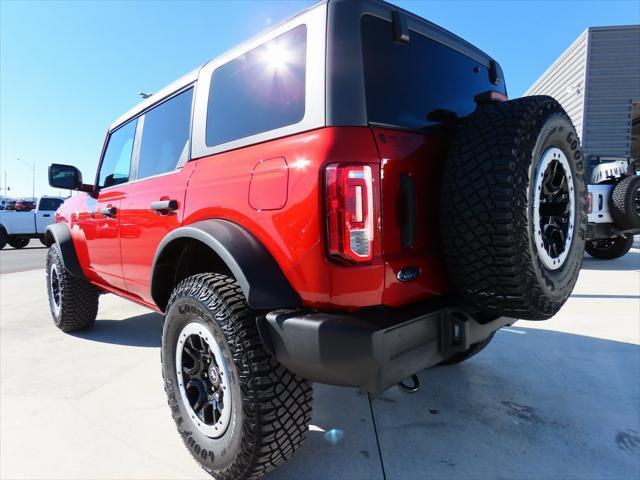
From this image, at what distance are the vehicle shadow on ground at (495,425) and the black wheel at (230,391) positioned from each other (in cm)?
33

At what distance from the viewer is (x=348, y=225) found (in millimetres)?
Result: 1385

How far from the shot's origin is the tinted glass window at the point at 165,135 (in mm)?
2318

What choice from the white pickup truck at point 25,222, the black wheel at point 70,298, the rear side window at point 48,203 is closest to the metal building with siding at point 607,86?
the black wheel at point 70,298

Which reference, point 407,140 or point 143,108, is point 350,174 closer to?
point 407,140

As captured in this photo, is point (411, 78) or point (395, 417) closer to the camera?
point (411, 78)

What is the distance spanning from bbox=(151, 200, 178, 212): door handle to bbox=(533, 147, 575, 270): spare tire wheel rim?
1.82 metres

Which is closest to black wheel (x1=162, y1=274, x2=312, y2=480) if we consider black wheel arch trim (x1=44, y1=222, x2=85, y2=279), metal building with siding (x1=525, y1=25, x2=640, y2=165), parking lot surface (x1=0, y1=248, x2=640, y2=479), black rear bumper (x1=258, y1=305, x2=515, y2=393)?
black rear bumper (x1=258, y1=305, x2=515, y2=393)

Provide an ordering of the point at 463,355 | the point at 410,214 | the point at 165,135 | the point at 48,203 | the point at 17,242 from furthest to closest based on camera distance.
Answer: the point at 17,242 < the point at 48,203 < the point at 463,355 < the point at 165,135 < the point at 410,214

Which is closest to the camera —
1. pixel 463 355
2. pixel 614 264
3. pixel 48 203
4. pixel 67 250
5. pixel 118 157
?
Answer: pixel 463 355

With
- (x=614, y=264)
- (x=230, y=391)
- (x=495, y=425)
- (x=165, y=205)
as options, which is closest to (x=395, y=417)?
(x=495, y=425)

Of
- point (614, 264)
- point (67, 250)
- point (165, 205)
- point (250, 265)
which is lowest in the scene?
point (614, 264)

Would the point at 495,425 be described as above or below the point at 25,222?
below

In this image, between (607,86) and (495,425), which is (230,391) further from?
(607,86)

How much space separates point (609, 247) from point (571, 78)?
9837mm
